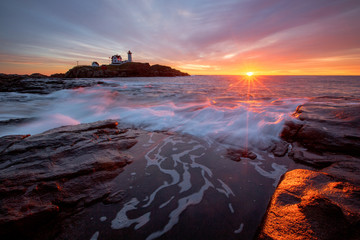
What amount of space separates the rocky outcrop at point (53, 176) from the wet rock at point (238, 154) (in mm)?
2764

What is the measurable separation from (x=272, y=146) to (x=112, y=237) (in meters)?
4.54

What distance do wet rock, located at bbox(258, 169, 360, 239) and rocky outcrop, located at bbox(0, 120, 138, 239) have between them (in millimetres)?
2509

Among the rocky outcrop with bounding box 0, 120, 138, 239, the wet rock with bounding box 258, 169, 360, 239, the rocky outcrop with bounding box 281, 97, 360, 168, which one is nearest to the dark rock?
the rocky outcrop with bounding box 281, 97, 360, 168

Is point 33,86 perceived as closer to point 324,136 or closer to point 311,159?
point 311,159

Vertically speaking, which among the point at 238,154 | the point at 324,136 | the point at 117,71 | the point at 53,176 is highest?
the point at 117,71

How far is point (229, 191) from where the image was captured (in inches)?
111

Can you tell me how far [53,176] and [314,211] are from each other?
14.2ft

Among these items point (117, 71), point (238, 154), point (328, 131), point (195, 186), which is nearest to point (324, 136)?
point (328, 131)

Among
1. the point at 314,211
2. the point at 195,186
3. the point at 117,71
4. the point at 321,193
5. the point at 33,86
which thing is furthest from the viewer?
the point at 117,71

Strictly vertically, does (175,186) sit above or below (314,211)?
below

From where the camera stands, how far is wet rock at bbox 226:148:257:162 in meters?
3.89

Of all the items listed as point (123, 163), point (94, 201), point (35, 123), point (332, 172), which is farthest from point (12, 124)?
point (332, 172)

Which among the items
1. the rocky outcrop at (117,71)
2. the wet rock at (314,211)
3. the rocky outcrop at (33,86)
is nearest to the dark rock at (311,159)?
the wet rock at (314,211)

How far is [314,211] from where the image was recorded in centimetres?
188
